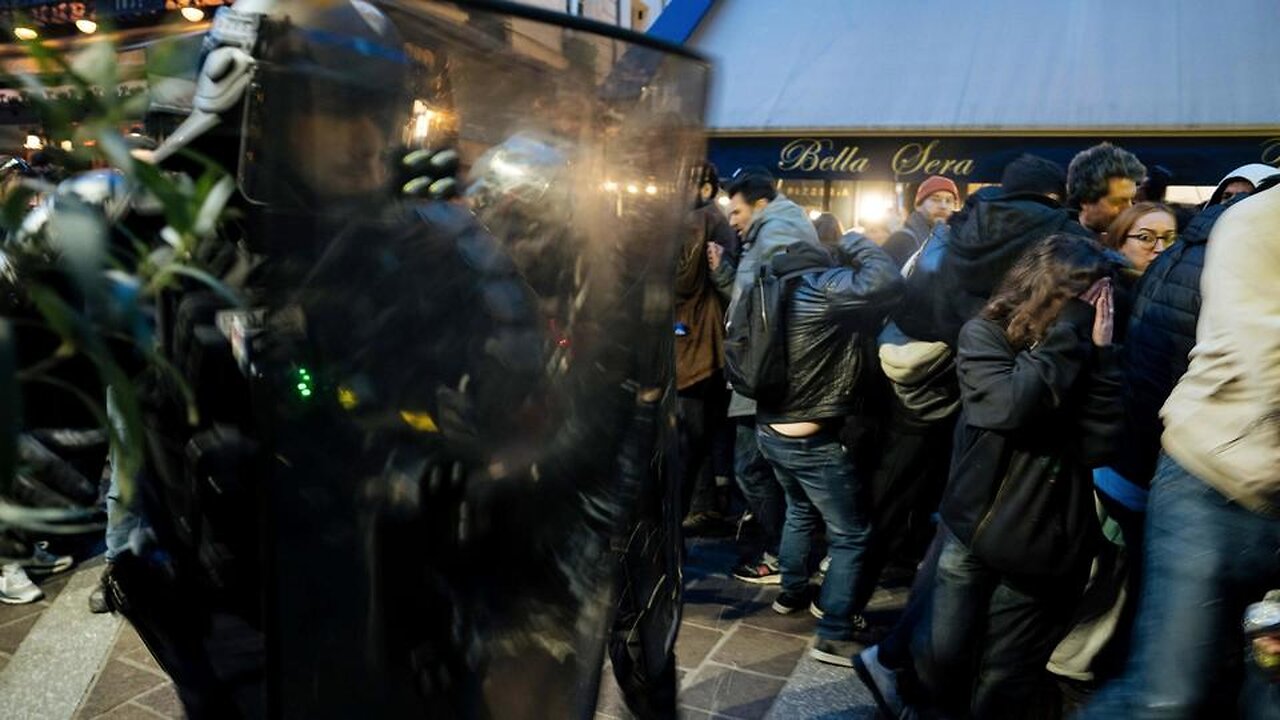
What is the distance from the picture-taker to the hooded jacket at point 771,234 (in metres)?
4.44

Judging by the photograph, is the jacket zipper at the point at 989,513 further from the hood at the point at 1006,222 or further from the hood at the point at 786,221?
the hood at the point at 786,221

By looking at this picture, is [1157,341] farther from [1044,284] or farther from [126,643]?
[126,643]

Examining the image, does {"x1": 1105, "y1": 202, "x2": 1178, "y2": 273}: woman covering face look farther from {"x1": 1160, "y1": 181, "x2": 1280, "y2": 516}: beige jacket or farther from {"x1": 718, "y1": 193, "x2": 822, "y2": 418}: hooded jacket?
{"x1": 1160, "y1": 181, "x2": 1280, "y2": 516}: beige jacket

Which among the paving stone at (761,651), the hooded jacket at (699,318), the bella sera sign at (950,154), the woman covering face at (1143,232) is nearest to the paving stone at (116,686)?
the paving stone at (761,651)

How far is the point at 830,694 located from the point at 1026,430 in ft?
4.44

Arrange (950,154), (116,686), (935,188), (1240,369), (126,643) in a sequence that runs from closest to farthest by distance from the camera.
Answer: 1. (1240,369)
2. (116,686)
3. (126,643)
4. (935,188)
5. (950,154)

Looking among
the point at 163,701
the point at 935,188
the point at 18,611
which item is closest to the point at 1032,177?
the point at 935,188

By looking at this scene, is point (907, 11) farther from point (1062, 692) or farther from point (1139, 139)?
point (1062, 692)

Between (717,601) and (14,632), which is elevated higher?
(717,601)

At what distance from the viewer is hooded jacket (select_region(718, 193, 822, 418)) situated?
14.6 ft

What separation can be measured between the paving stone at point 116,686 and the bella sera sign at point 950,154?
608cm

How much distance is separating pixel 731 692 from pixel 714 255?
2.53 metres

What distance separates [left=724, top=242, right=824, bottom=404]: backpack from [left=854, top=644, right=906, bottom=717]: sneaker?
118 centimetres

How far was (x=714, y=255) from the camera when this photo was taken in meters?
5.41
